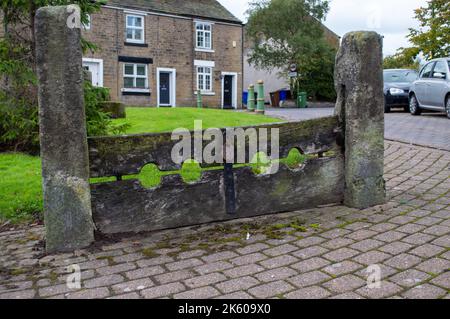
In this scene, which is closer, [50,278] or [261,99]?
[50,278]

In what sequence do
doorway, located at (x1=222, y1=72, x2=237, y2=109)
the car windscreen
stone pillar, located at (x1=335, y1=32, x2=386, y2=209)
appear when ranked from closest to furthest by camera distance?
stone pillar, located at (x1=335, y1=32, x2=386, y2=209) → the car windscreen → doorway, located at (x1=222, y1=72, x2=237, y2=109)

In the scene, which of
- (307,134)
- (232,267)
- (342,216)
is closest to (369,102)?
(307,134)

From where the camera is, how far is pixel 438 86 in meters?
14.0

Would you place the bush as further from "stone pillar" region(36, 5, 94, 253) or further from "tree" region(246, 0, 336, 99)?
"tree" region(246, 0, 336, 99)

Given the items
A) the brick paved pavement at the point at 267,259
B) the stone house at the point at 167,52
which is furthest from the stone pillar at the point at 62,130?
the stone house at the point at 167,52

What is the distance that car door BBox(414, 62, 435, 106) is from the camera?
1480cm

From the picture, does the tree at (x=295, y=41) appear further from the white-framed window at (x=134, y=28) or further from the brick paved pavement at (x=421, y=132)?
the brick paved pavement at (x=421, y=132)

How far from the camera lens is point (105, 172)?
4406 millimetres

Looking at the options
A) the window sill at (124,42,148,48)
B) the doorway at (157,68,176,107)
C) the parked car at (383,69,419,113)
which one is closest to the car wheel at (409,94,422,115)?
the parked car at (383,69,419,113)

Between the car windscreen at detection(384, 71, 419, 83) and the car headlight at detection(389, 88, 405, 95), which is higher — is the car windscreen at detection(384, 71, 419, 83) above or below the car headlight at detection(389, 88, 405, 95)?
above

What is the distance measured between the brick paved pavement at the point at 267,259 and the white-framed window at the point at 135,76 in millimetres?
23794

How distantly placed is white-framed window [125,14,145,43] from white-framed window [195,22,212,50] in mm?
3869

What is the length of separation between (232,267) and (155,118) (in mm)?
8764
